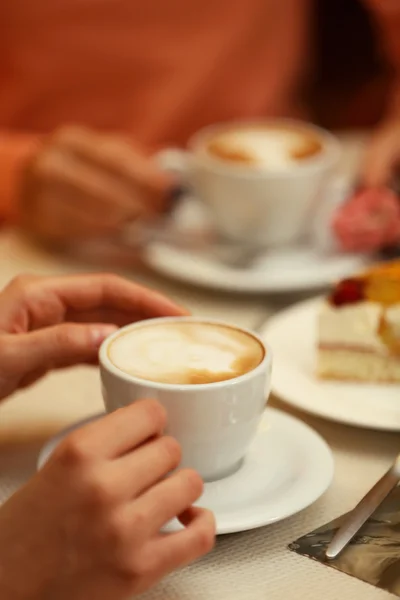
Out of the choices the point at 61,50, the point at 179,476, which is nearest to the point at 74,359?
the point at 179,476

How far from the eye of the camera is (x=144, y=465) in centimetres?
58

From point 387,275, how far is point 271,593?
433 mm

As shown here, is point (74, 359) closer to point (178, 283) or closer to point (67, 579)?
point (67, 579)

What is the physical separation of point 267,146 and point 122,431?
2.63 ft

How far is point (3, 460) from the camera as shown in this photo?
2.63ft

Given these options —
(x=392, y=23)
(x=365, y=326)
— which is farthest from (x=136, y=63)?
(x=365, y=326)

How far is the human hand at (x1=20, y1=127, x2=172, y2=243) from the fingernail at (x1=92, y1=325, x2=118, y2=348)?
1.94ft

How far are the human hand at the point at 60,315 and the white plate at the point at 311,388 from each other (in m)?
0.15

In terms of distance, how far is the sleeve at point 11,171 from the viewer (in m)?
1.53

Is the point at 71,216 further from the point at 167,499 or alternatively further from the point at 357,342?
the point at 167,499

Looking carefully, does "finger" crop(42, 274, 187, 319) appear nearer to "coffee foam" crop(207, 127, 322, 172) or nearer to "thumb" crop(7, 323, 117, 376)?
"thumb" crop(7, 323, 117, 376)

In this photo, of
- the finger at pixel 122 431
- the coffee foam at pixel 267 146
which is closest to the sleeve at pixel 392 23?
the coffee foam at pixel 267 146

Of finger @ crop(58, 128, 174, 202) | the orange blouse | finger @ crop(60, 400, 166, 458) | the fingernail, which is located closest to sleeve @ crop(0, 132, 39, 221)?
the orange blouse

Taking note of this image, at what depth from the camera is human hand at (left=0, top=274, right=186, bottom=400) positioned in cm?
76
